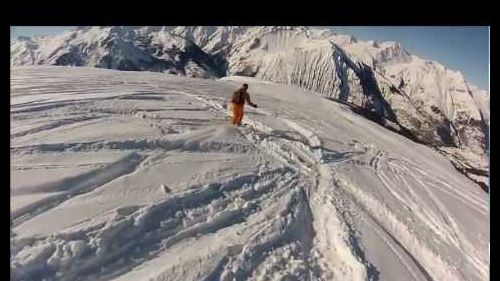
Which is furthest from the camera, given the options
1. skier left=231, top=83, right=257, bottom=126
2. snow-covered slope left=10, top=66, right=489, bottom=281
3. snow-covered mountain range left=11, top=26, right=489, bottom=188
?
skier left=231, top=83, right=257, bottom=126

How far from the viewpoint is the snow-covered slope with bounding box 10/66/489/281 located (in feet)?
9.29

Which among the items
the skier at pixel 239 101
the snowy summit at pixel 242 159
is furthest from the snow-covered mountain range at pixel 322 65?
the skier at pixel 239 101

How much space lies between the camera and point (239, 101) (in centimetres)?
384

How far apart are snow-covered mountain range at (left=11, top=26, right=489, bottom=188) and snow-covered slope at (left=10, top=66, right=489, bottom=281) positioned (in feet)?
0.33

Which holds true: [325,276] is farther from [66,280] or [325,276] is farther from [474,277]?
[66,280]

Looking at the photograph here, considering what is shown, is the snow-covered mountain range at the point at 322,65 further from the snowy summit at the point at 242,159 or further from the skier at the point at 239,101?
the skier at the point at 239,101

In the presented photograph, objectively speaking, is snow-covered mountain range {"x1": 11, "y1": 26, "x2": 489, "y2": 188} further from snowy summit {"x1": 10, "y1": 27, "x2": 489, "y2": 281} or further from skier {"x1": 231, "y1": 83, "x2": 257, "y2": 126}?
skier {"x1": 231, "y1": 83, "x2": 257, "y2": 126}

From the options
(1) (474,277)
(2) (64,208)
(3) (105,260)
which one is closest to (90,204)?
(2) (64,208)

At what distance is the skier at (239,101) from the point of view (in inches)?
151

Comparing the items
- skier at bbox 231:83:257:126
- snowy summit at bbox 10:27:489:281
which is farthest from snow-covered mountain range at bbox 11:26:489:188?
skier at bbox 231:83:257:126

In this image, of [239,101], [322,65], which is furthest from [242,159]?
[322,65]

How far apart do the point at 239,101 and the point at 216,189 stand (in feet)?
2.66
